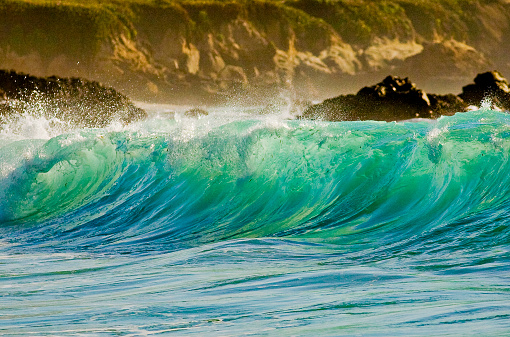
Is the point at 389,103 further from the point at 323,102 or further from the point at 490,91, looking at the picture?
the point at 323,102

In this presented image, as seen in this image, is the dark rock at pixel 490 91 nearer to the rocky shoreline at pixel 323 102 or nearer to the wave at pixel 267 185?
the rocky shoreline at pixel 323 102

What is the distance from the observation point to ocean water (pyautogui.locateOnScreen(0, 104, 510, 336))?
137 inches

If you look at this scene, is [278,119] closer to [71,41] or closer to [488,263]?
[488,263]

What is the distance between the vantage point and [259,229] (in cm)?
676

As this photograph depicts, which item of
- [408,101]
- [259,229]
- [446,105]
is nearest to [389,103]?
[408,101]

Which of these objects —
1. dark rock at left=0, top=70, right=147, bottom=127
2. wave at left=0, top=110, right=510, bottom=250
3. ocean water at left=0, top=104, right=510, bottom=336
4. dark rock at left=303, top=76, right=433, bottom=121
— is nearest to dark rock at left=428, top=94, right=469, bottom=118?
dark rock at left=303, top=76, right=433, bottom=121

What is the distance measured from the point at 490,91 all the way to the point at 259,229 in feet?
78.9

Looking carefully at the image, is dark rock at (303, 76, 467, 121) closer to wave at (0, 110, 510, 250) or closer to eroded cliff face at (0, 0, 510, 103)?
wave at (0, 110, 510, 250)

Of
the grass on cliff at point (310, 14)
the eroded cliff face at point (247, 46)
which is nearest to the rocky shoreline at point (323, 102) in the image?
the eroded cliff face at point (247, 46)

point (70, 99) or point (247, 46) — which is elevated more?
point (247, 46)

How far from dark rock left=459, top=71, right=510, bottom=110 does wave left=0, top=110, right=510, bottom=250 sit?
21.0 m

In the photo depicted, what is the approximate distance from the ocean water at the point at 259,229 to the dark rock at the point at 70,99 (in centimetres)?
2242

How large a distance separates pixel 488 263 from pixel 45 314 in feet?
8.96

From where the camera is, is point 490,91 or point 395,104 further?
point 490,91
